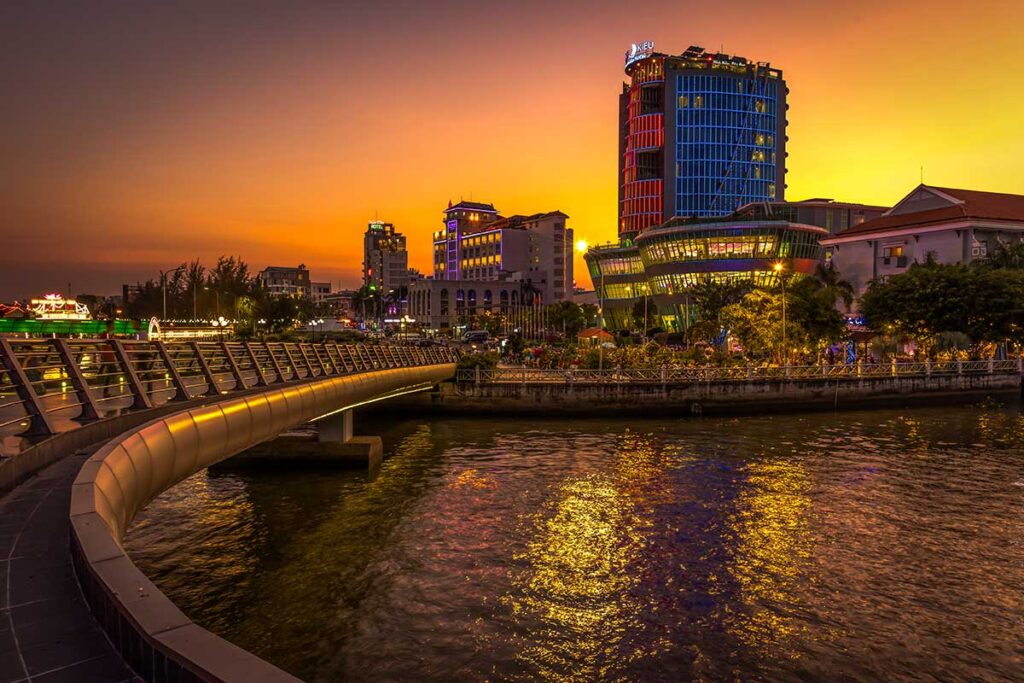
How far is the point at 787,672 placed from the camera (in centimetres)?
1224

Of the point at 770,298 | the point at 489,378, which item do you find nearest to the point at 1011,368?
the point at 770,298

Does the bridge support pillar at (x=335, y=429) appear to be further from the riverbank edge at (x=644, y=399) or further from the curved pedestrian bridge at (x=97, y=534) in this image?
the riverbank edge at (x=644, y=399)

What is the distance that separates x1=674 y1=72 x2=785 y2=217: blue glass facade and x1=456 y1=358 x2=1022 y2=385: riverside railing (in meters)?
115

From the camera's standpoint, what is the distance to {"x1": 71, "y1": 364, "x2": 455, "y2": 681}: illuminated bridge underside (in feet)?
12.6

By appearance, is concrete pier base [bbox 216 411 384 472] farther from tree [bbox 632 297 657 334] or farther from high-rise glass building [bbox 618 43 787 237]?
high-rise glass building [bbox 618 43 787 237]

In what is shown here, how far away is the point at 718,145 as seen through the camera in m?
170

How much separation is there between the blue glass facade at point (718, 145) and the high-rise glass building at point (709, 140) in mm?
238

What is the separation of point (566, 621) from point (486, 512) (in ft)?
28.1

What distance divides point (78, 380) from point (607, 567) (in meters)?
12.5

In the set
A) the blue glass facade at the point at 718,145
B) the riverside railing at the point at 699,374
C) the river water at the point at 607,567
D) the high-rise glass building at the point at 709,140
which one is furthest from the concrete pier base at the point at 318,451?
the blue glass facade at the point at 718,145

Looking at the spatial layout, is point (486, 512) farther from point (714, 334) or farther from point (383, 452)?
point (714, 334)

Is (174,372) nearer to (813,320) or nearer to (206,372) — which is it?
(206,372)

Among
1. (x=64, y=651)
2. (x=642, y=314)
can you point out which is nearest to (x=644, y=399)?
(x=64, y=651)

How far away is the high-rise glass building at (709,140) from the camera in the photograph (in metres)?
168
